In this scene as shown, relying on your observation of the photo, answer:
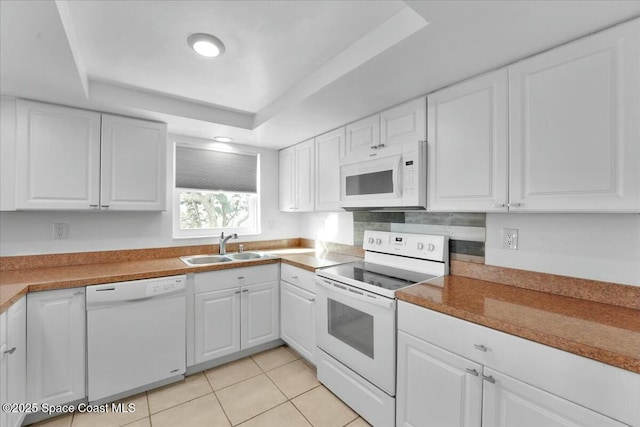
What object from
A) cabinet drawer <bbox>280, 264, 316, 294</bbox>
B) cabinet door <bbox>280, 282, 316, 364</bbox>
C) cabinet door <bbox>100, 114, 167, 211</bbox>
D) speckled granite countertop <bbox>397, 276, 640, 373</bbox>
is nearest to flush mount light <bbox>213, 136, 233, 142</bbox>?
cabinet door <bbox>100, 114, 167, 211</bbox>

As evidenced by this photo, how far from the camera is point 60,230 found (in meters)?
2.28

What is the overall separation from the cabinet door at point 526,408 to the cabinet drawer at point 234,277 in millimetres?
1892

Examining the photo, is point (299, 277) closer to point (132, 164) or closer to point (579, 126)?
point (132, 164)

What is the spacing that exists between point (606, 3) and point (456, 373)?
1.65 meters

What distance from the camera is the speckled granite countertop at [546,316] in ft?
3.16

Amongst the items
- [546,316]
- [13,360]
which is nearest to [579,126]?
[546,316]

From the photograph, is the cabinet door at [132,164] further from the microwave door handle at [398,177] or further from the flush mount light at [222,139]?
the microwave door handle at [398,177]

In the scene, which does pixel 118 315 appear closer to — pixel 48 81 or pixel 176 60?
pixel 48 81

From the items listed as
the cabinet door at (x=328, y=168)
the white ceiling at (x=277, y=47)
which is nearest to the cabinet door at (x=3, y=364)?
the white ceiling at (x=277, y=47)

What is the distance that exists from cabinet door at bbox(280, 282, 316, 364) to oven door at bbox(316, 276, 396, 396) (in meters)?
0.16

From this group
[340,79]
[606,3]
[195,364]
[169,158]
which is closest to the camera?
[606,3]

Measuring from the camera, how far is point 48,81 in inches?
67.6

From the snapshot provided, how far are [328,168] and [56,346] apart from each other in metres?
2.35

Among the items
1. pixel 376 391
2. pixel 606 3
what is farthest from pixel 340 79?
pixel 376 391
